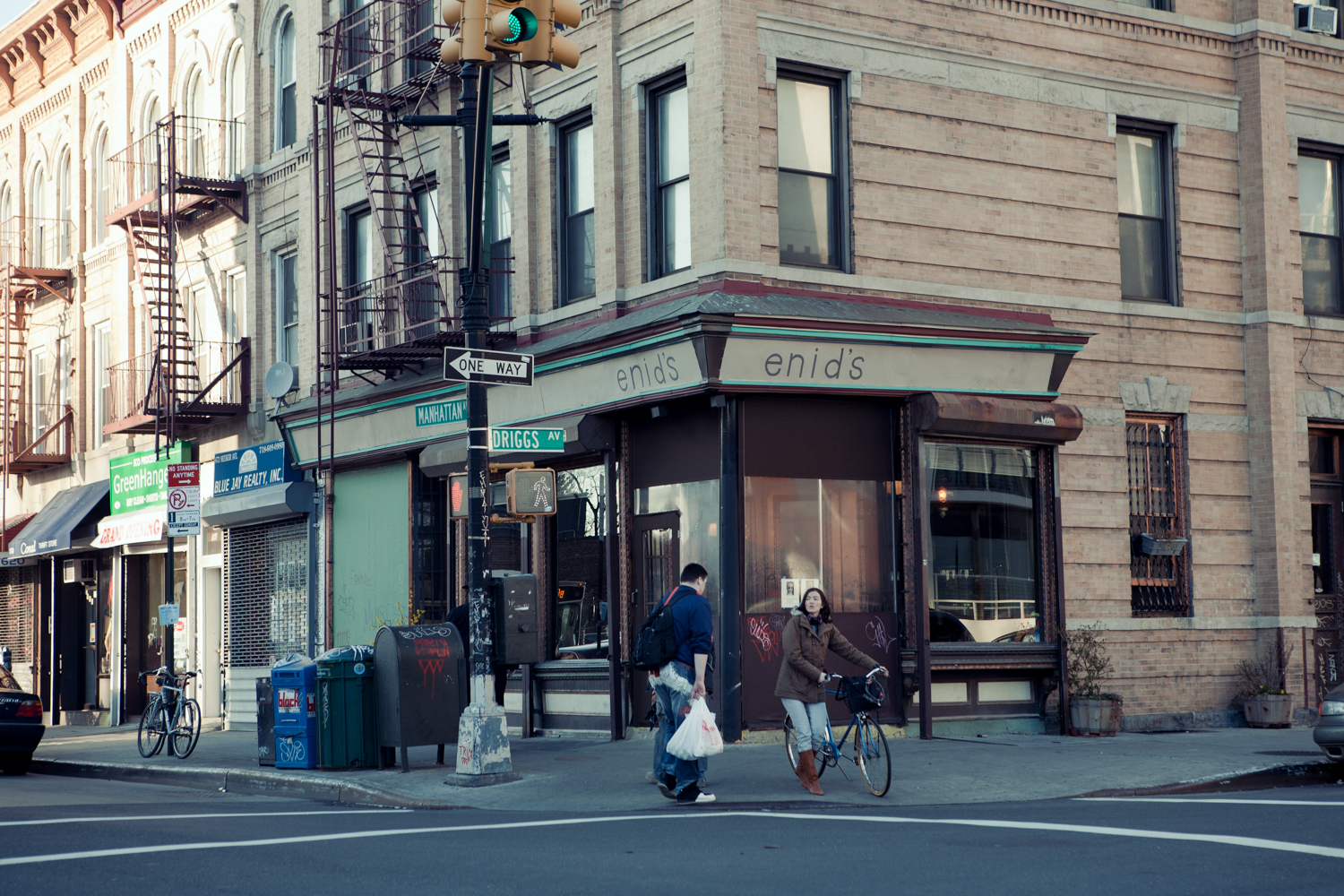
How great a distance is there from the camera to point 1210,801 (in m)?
11.5

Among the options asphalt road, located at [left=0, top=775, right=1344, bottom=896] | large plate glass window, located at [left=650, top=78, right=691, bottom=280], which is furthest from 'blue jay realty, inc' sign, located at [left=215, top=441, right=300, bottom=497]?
asphalt road, located at [left=0, top=775, right=1344, bottom=896]

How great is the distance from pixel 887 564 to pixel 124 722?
16.2m

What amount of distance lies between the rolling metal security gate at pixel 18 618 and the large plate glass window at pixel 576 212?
60.1ft

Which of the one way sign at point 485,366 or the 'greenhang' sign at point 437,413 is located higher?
the one way sign at point 485,366

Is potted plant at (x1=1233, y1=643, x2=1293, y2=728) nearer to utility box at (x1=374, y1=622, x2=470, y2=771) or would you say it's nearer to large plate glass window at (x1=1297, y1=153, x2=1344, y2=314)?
large plate glass window at (x1=1297, y1=153, x2=1344, y2=314)

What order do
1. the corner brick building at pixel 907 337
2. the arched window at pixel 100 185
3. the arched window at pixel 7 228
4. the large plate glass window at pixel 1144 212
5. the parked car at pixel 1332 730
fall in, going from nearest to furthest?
1. the parked car at pixel 1332 730
2. the corner brick building at pixel 907 337
3. the large plate glass window at pixel 1144 212
4. the arched window at pixel 100 185
5. the arched window at pixel 7 228

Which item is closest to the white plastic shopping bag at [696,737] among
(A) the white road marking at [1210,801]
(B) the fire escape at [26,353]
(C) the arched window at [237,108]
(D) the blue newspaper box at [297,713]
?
(A) the white road marking at [1210,801]

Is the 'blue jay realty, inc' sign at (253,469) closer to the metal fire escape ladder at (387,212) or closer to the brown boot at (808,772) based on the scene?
the metal fire escape ladder at (387,212)

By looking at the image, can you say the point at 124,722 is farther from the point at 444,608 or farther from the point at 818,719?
the point at 818,719

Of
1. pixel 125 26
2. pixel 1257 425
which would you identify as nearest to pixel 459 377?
pixel 1257 425

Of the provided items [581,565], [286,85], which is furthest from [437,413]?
[286,85]

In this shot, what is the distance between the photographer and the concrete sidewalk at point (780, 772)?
481 inches

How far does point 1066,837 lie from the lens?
9281 millimetres

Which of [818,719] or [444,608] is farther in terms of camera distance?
[444,608]
